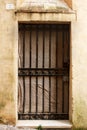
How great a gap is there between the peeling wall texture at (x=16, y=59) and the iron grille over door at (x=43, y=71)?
45 centimetres

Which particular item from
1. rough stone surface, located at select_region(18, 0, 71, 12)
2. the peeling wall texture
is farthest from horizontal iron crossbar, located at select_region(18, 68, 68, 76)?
rough stone surface, located at select_region(18, 0, 71, 12)

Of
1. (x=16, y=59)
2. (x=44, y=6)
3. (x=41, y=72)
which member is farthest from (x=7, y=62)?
(x=44, y=6)

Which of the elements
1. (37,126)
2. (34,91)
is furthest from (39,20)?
(37,126)

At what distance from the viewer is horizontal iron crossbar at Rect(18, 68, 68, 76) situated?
9148 millimetres

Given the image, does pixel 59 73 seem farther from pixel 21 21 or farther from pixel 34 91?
pixel 21 21

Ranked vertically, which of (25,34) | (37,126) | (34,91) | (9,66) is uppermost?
(25,34)

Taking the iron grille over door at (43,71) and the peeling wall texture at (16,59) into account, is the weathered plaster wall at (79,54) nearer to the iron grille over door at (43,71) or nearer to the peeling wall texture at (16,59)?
the peeling wall texture at (16,59)

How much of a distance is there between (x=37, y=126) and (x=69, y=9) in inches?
103

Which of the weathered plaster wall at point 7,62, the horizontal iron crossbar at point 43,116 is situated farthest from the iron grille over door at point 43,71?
the weathered plaster wall at point 7,62

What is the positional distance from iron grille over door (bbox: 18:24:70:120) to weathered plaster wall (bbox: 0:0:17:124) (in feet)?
1.44

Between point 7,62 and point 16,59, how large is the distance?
0.67ft

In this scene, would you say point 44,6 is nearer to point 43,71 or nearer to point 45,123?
point 43,71

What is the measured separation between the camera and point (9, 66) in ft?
28.7

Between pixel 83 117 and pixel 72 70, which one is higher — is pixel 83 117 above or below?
below
